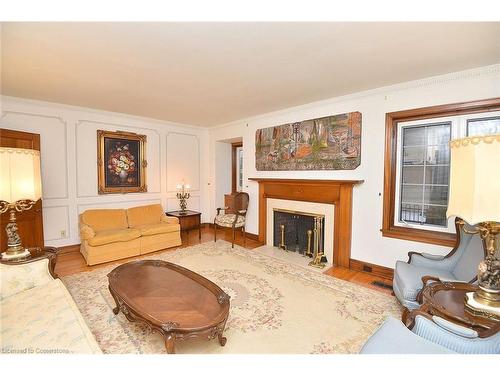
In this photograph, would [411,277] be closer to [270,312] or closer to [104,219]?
[270,312]

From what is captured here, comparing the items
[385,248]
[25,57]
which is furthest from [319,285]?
[25,57]

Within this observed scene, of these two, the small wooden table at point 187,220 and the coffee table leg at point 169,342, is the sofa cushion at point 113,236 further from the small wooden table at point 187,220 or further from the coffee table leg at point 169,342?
the coffee table leg at point 169,342

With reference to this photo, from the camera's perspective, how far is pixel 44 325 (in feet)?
5.21

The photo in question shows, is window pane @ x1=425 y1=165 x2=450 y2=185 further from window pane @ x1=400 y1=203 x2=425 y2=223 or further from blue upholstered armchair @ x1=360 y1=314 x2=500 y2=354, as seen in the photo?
blue upholstered armchair @ x1=360 y1=314 x2=500 y2=354

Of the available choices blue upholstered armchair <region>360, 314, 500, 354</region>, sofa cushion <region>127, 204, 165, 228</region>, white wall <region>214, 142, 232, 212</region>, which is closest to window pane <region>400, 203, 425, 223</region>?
blue upholstered armchair <region>360, 314, 500, 354</region>

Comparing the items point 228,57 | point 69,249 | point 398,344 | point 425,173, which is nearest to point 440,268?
point 425,173

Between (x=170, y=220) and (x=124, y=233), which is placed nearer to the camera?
(x=124, y=233)

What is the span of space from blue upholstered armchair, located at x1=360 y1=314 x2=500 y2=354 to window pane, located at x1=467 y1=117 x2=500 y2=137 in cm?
220

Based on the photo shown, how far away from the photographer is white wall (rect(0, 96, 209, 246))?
388 cm

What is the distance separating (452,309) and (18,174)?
3551 millimetres

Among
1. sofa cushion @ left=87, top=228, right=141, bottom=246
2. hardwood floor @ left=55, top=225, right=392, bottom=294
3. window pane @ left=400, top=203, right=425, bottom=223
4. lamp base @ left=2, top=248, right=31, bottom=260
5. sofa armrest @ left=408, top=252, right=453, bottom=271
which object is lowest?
hardwood floor @ left=55, top=225, right=392, bottom=294

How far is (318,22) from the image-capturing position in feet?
5.97

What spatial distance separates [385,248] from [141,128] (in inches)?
193
